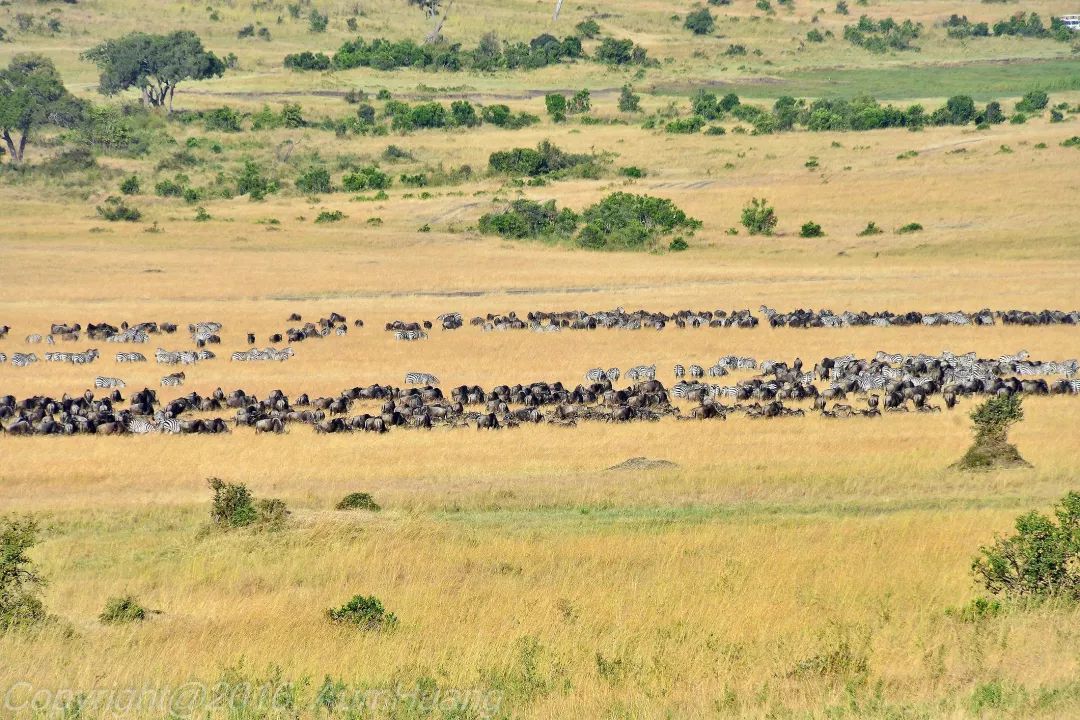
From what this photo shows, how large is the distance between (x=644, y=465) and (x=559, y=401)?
33.1 ft

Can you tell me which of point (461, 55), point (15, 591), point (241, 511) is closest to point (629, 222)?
point (241, 511)

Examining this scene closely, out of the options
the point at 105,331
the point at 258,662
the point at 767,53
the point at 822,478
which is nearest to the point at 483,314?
the point at 105,331

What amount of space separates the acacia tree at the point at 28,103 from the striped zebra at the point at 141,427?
9136 cm

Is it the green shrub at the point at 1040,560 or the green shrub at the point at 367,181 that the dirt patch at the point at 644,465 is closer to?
the green shrub at the point at 1040,560

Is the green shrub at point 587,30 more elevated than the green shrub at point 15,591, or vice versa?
the green shrub at point 587,30

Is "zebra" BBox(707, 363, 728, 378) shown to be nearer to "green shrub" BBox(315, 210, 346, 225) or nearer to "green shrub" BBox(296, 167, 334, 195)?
"green shrub" BBox(315, 210, 346, 225)

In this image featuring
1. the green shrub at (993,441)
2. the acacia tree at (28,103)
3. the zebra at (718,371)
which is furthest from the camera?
the acacia tree at (28,103)

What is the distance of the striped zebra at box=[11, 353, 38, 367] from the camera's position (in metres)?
51.1

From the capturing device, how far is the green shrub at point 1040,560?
1658 centimetres

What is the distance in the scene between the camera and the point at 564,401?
133 ft

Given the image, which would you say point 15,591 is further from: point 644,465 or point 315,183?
point 315,183

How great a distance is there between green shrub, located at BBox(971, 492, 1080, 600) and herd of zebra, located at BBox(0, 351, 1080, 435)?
2105 cm

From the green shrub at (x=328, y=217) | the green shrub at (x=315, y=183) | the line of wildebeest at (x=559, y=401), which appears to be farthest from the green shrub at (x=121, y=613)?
the green shrub at (x=315, y=183)

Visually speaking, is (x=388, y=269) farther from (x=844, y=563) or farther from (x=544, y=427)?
(x=844, y=563)
